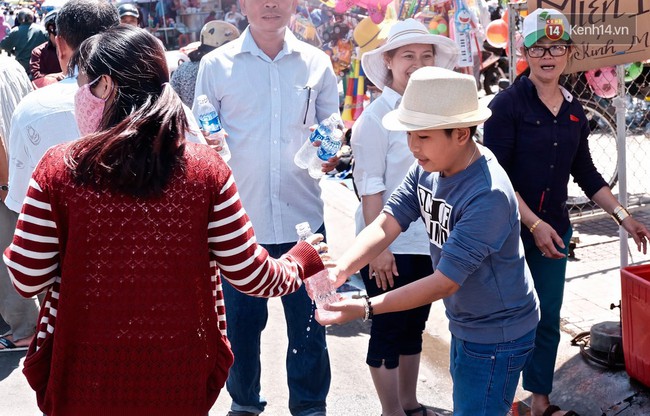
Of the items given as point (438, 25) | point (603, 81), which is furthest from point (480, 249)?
point (438, 25)

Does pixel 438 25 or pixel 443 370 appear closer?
pixel 443 370

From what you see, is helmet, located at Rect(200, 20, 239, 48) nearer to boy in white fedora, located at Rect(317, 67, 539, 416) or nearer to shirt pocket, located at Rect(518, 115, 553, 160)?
shirt pocket, located at Rect(518, 115, 553, 160)

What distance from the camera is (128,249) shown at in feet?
7.38

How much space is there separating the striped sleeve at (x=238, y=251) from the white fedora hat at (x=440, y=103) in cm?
65

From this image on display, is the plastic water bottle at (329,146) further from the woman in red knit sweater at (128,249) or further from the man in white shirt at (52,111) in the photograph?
the woman in red knit sweater at (128,249)

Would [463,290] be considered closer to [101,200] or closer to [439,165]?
[439,165]

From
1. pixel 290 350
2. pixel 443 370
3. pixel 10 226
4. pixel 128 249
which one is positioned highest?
pixel 128 249

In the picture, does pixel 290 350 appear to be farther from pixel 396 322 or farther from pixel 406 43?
pixel 406 43

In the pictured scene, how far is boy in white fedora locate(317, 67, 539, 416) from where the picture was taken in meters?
2.67

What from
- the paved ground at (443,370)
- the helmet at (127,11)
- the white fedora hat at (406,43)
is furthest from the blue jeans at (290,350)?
the helmet at (127,11)

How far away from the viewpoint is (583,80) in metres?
7.57

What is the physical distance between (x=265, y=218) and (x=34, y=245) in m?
1.71

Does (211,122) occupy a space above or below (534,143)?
above

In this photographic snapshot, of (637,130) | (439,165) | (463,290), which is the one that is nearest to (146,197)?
(439,165)
